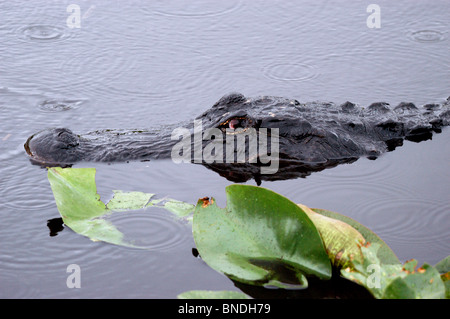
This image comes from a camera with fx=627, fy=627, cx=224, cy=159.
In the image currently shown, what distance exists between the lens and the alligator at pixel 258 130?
183 inches

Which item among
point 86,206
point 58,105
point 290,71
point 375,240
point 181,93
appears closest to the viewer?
point 375,240

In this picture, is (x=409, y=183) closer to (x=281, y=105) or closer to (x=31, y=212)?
(x=281, y=105)

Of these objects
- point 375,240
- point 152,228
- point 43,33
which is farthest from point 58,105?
point 375,240

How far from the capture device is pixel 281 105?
480cm

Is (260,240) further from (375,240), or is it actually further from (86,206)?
(86,206)

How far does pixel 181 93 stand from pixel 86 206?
2398 millimetres

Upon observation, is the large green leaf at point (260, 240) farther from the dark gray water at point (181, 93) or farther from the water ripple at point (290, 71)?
the water ripple at point (290, 71)

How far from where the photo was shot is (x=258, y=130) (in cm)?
464

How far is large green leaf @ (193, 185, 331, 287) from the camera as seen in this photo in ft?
10.7

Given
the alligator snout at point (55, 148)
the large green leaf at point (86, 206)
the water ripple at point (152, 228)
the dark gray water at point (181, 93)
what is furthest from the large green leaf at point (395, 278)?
the alligator snout at point (55, 148)

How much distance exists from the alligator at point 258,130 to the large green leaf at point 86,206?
68 cm

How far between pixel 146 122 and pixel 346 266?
8.97 ft

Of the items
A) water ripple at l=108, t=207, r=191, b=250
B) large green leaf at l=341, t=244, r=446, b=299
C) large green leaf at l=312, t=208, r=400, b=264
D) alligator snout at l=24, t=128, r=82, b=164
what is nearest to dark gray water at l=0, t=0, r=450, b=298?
water ripple at l=108, t=207, r=191, b=250

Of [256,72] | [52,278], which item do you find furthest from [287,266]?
[256,72]
